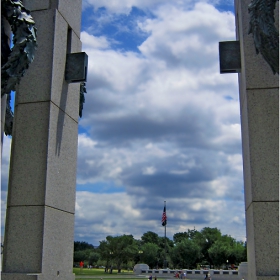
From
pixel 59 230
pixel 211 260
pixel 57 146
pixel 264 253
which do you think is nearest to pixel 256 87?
pixel 264 253

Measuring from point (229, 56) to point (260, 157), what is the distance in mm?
2579

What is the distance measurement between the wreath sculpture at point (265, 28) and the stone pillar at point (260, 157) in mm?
524

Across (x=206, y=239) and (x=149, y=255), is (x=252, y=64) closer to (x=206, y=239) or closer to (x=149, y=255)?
(x=206, y=239)

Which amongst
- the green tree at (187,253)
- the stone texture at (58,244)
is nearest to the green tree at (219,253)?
the green tree at (187,253)

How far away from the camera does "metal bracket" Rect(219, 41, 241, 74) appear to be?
9.40m

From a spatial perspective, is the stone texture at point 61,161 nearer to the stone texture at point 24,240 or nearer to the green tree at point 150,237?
the stone texture at point 24,240

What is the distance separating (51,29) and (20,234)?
481 centimetres

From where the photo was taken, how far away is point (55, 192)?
9930 millimetres

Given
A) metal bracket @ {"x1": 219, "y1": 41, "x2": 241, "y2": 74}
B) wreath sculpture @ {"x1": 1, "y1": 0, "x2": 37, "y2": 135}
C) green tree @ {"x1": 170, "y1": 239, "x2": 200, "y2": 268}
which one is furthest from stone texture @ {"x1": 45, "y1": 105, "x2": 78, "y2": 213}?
green tree @ {"x1": 170, "y1": 239, "x2": 200, "y2": 268}

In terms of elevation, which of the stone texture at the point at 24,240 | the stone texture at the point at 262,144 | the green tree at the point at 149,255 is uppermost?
the stone texture at the point at 262,144

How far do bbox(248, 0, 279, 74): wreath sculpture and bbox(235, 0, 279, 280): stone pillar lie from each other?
524mm

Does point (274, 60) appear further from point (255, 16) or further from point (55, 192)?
point (55, 192)

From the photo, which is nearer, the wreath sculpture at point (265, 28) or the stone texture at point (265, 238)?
the stone texture at point (265, 238)

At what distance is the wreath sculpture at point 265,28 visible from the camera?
784cm
